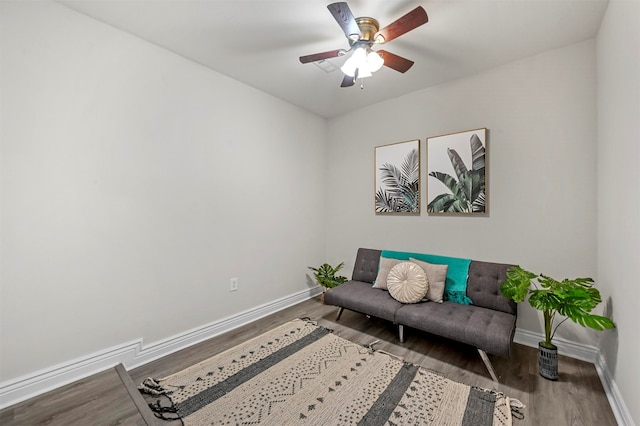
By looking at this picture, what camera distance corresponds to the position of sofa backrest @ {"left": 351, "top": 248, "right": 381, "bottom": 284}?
3.29 meters

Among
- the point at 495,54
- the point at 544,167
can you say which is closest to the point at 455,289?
the point at 544,167

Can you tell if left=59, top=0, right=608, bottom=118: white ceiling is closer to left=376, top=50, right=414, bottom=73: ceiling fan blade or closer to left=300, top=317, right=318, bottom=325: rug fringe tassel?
left=376, top=50, right=414, bottom=73: ceiling fan blade

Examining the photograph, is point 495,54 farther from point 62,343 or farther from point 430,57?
point 62,343

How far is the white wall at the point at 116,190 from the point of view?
1711 millimetres

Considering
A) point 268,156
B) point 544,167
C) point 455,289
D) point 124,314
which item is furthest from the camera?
point 268,156

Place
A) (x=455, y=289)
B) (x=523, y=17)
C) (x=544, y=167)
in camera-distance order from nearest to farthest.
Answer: (x=523, y=17) < (x=544, y=167) < (x=455, y=289)

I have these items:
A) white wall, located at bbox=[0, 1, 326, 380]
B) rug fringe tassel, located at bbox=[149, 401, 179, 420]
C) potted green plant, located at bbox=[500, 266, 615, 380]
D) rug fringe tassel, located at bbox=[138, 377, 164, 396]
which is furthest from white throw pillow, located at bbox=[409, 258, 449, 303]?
rug fringe tassel, located at bbox=[138, 377, 164, 396]

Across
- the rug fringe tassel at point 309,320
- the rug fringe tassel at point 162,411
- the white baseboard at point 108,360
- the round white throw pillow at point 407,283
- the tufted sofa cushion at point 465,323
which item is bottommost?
the rug fringe tassel at point 162,411

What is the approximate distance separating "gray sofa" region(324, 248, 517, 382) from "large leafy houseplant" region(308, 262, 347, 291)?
18.5 inches

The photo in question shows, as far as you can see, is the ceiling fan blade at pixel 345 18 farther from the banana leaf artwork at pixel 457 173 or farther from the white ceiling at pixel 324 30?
the banana leaf artwork at pixel 457 173

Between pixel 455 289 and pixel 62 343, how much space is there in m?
3.27

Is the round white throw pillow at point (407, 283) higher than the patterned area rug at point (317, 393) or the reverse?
higher

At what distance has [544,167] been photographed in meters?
2.42

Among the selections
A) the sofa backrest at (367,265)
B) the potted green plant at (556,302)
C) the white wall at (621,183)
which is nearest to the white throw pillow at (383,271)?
the sofa backrest at (367,265)
